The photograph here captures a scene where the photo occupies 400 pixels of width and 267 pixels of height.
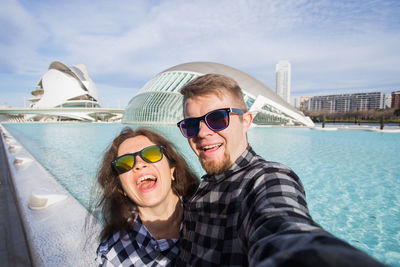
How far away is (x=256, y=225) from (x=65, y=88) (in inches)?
2114

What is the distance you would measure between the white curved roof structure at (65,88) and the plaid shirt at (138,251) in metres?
51.8

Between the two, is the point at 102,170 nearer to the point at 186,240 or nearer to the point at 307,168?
the point at 186,240

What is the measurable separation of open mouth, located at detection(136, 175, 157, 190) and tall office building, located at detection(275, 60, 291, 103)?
14453 cm

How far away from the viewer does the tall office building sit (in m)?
138

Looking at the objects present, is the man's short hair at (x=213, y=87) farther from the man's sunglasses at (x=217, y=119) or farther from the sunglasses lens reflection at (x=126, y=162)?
the sunglasses lens reflection at (x=126, y=162)

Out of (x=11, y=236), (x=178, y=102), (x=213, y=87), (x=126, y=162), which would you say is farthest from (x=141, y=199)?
(x=178, y=102)

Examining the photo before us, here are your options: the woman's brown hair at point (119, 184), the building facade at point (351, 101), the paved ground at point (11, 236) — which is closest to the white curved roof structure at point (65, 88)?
the paved ground at point (11, 236)

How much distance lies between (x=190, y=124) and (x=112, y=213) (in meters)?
0.73

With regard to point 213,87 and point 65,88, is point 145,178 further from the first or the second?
point 65,88

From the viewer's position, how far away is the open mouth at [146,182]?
145 cm

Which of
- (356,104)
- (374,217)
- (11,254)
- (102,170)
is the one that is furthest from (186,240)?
(356,104)

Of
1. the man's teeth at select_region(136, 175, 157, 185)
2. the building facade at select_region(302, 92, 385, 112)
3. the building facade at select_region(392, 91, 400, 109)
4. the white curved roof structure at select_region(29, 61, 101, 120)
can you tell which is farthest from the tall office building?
the man's teeth at select_region(136, 175, 157, 185)

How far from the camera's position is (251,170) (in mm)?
1070

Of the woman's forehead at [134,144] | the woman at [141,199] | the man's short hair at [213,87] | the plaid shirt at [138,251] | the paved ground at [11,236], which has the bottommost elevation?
the paved ground at [11,236]
